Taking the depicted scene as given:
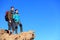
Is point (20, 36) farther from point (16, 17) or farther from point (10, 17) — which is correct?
point (10, 17)

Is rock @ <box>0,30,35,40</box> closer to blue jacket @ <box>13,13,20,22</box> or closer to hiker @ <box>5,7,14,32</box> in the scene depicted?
hiker @ <box>5,7,14,32</box>

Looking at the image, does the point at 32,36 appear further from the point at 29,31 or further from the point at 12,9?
the point at 12,9

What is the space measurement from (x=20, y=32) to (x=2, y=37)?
1.93 meters

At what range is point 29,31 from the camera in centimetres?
4019

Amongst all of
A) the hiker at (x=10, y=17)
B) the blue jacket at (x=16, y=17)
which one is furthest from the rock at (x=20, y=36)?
the blue jacket at (x=16, y=17)

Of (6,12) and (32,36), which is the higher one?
(6,12)

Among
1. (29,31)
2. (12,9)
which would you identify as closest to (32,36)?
(29,31)

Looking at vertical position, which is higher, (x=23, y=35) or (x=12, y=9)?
(x=12, y=9)

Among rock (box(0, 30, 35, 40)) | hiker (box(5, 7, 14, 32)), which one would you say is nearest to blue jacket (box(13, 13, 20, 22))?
hiker (box(5, 7, 14, 32))

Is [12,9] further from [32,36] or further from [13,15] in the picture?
[32,36]

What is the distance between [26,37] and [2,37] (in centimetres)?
226

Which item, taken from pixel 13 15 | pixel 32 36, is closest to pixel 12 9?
pixel 13 15

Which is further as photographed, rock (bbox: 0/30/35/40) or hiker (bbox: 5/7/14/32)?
hiker (bbox: 5/7/14/32)

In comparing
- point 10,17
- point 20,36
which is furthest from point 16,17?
point 20,36
